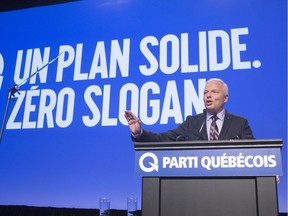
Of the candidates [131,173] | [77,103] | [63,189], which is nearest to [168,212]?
[131,173]

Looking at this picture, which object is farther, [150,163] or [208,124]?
[208,124]

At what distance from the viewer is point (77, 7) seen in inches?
135

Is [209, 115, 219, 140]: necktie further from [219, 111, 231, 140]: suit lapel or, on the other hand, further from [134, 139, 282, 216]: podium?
[134, 139, 282, 216]: podium

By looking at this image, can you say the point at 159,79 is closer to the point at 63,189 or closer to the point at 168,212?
the point at 63,189

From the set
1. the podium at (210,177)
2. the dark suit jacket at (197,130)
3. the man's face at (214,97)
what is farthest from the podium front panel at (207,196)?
the man's face at (214,97)

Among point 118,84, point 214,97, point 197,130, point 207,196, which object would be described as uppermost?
point 118,84

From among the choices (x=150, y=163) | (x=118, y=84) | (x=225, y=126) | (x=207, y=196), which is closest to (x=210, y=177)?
(x=207, y=196)

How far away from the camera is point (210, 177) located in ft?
3.59

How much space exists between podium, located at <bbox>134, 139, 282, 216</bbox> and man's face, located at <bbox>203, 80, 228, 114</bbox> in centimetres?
171

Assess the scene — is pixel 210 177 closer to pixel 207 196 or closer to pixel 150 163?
pixel 207 196

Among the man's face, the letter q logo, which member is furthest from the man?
the letter q logo

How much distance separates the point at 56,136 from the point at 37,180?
1.26 feet

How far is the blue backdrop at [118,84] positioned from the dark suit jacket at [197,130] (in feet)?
0.20

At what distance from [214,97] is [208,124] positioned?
0.21m
